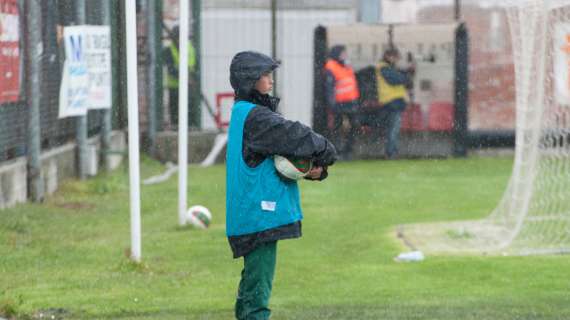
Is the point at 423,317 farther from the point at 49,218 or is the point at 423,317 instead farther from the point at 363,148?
the point at 363,148

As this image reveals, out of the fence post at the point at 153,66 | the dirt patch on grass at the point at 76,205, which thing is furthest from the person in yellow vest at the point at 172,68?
the dirt patch on grass at the point at 76,205

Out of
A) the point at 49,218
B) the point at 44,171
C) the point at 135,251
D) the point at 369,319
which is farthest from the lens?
the point at 44,171

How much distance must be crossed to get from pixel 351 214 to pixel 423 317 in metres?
5.11

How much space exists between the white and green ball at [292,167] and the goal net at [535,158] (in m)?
3.92

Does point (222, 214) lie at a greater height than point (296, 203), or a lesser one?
lesser

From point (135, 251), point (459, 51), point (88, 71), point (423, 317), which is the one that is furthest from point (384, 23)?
point (423, 317)

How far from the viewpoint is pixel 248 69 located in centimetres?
640

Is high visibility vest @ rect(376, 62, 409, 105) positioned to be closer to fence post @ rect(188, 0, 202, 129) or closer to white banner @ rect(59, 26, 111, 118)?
fence post @ rect(188, 0, 202, 129)

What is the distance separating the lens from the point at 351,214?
12445mm

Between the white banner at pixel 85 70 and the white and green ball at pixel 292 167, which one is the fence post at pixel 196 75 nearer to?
the white banner at pixel 85 70

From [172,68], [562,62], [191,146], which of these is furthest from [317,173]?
[191,146]

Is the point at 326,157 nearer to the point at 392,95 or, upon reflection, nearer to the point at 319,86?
the point at 392,95

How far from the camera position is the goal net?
404 inches

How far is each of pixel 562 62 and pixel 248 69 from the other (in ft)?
16.5
